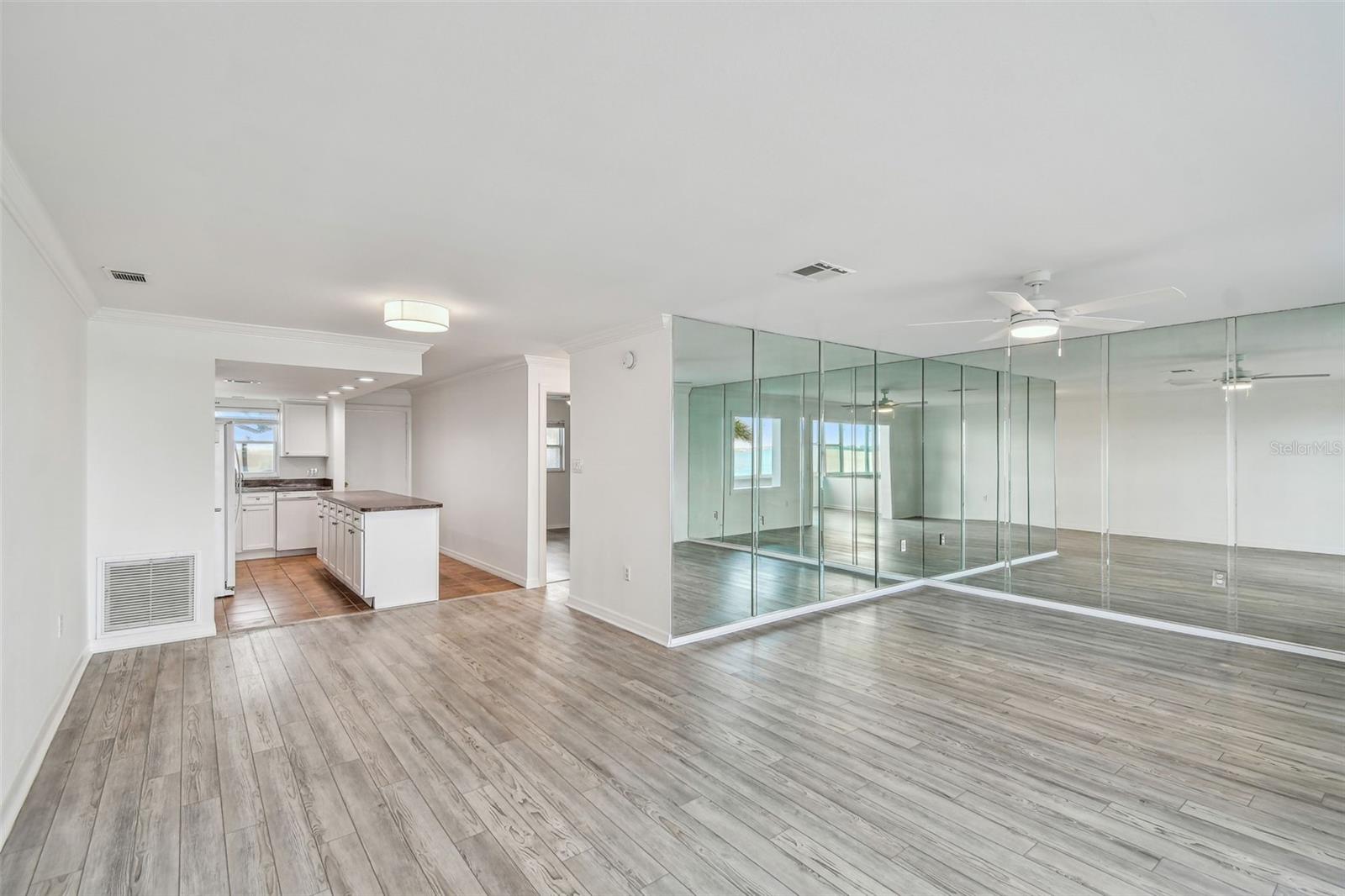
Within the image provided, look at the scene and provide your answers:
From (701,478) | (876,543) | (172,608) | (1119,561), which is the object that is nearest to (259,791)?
(172,608)

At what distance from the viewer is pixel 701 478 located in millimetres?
4875

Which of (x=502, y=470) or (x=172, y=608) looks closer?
(x=172, y=608)

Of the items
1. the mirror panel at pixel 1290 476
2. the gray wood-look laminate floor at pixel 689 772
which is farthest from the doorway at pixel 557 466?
the mirror panel at pixel 1290 476

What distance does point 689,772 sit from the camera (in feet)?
9.11

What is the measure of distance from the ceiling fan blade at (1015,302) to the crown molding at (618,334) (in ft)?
7.37

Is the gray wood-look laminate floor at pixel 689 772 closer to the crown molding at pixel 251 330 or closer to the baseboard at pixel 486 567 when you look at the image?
the baseboard at pixel 486 567

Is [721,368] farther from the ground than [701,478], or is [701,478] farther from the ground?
[721,368]

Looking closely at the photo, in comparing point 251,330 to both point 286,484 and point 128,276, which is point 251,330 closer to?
point 128,276

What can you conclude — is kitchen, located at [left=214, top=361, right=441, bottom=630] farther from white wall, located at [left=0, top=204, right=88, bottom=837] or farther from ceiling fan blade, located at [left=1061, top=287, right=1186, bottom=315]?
ceiling fan blade, located at [left=1061, top=287, right=1186, bottom=315]

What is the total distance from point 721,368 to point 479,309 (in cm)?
190

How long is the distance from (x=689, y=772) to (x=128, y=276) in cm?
421

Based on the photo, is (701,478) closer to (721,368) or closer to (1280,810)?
(721,368)

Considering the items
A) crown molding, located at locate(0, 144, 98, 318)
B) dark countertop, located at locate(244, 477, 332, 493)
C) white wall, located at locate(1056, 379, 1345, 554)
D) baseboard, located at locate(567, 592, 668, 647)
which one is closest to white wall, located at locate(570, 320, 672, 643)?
baseboard, located at locate(567, 592, 668, 647)

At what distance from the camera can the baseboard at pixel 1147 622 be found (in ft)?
14.4
